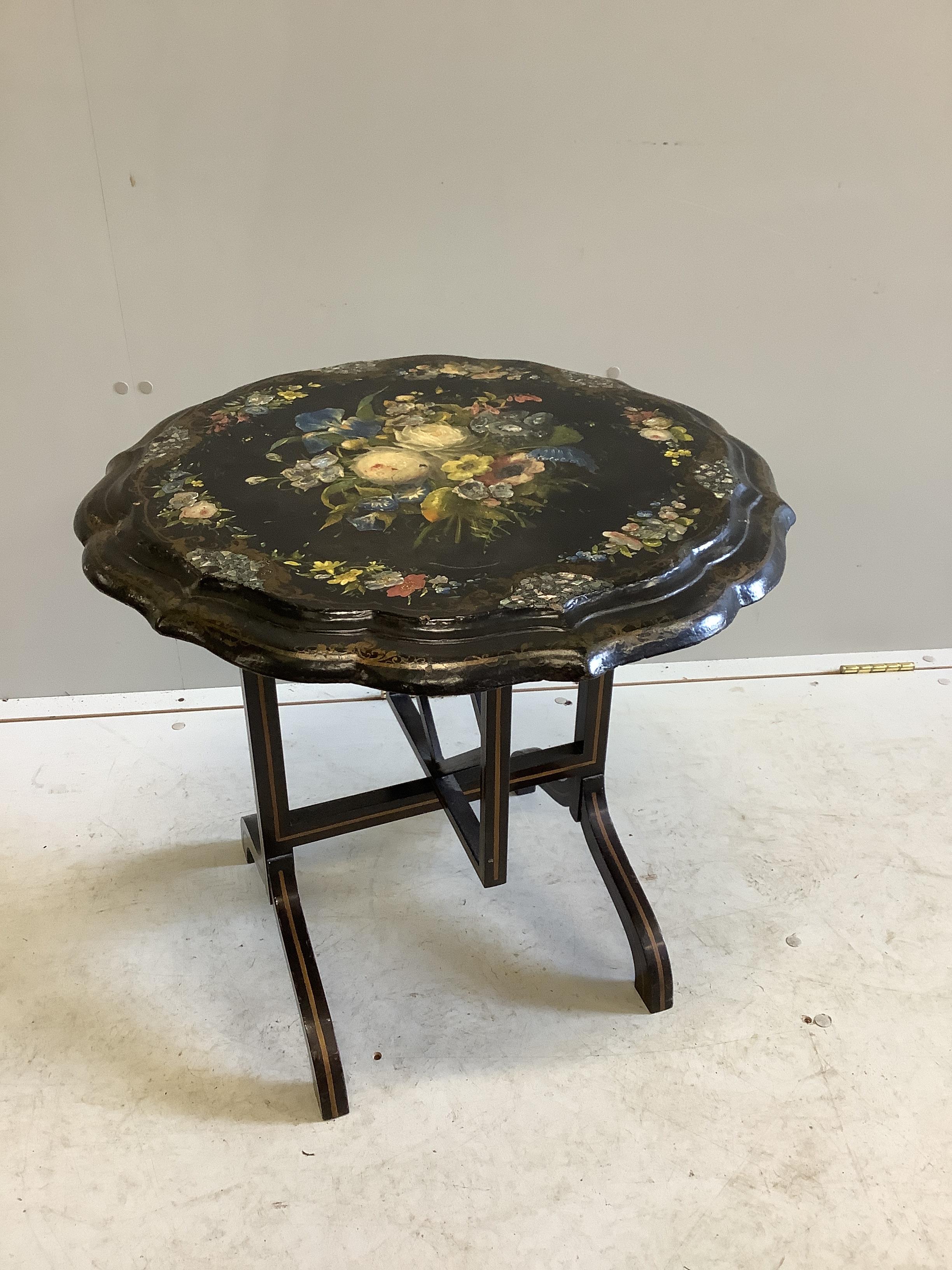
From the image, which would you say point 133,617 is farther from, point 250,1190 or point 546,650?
point 546,650

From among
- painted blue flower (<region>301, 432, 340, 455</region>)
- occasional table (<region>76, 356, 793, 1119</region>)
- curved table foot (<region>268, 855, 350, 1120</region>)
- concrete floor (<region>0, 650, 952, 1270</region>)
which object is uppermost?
painted blue flower (<region>301, 432, 340, 455</region>)

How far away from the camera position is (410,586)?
4.44ft

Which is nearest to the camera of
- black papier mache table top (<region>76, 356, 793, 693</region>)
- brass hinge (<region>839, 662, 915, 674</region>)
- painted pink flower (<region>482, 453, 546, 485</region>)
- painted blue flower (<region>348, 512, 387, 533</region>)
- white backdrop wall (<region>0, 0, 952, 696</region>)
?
black papier mache table top (<region>76, 356, 793, 693</region>)

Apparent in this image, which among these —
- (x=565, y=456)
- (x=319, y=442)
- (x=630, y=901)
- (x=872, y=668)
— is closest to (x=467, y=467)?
(x=565, y=456)

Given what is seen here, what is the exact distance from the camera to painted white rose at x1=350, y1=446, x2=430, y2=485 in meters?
1.65

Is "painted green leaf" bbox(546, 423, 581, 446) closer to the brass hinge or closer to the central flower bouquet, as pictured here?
the central flower bouquet

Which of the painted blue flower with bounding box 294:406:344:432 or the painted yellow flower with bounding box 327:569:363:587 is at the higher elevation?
the painted blue flower with bounding box 294:406:344:432

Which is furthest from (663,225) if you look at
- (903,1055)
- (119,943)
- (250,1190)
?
(250,1190)

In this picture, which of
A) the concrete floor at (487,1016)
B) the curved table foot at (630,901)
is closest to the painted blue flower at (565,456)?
the curved table foot at (630,901)

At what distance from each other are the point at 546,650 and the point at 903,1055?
1.25m

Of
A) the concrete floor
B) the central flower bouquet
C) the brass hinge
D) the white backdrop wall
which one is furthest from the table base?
the brass hinge

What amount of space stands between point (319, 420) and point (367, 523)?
438mm

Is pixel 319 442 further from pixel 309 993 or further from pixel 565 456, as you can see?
pixel 309 993

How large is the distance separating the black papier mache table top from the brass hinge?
144 cm
